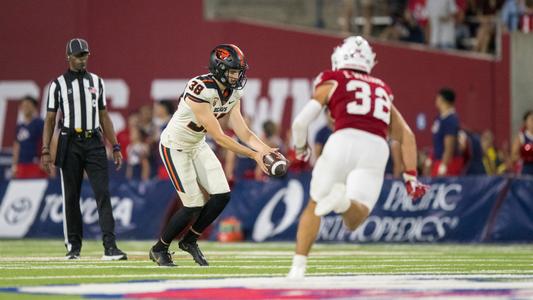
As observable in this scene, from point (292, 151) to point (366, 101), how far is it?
10603mm

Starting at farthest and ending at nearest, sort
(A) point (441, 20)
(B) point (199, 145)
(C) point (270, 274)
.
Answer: (A) point (441, 20) < (B) point (199, 145) < (C) point (270, 274)

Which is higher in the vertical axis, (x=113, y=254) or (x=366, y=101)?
(x=366, y=101)

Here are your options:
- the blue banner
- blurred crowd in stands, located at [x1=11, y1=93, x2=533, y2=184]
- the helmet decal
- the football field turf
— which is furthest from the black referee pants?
the blue banner

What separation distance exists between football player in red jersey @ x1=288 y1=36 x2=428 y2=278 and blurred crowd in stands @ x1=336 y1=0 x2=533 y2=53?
1338 cm

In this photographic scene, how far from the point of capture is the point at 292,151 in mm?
19344

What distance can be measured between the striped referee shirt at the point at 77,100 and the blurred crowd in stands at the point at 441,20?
11141mm

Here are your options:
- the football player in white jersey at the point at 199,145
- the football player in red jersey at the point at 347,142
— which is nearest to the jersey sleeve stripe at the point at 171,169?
the football player in white jersey at the point at 199,145

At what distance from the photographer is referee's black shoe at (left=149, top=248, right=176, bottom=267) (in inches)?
412

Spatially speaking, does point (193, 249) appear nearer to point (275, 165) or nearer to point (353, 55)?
point (275, 165)

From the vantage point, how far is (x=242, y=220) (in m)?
18.5

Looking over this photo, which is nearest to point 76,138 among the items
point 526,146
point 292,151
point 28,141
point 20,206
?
point 28,141

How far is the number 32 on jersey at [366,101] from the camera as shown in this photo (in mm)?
8711

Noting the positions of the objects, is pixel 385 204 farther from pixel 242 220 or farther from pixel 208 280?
pixel 208 280

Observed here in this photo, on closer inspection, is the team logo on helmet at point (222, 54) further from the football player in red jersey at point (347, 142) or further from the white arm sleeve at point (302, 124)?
Answer: the white arm sleeve at point (302, 124)
